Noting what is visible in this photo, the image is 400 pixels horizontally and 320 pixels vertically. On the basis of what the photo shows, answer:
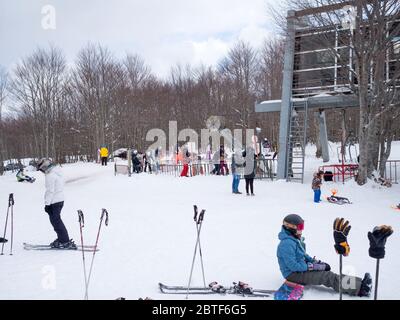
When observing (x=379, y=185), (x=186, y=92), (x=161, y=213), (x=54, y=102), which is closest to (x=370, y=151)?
(x=379, y=185)

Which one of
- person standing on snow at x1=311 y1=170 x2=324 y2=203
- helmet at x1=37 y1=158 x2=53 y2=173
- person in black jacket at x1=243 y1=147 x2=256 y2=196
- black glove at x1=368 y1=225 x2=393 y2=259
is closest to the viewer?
black glove at x1=368 y1=225 x2=393 y2=259

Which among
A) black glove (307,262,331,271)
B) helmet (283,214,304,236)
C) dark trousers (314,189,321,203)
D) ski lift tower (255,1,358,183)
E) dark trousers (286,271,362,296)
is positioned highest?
ski lift tower (255,1,358,183)

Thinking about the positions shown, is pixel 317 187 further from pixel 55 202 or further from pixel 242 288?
pixel 55 202

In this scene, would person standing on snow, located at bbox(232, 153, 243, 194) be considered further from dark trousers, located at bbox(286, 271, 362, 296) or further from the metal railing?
dark trousers, located at bbox(286, 271, 362, 296)

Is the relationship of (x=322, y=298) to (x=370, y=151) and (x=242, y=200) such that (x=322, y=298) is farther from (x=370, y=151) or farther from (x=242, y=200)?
(x=370, y=151)

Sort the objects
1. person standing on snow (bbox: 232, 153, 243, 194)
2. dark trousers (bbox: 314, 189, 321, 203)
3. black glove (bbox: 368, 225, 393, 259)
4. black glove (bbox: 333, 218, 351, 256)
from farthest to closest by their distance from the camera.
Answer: person standing on snow (bbox: 232, 153, 243, 194)
dark trousers (bbox: 314, 189, 321, 203)
black glove (bbox: 333, 218, 351, 256)
black glove (bbox: 368, 225, 393, 259)

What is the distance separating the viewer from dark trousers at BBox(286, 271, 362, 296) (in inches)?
194

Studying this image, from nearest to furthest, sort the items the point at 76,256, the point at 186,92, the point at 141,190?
the point at 76,256
the point at 141,190
the point at 186,92

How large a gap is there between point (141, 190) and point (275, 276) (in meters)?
11.9

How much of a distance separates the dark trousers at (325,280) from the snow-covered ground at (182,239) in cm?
17

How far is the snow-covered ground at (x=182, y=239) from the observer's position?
556 centimetres

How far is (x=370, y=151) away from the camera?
15.1 metres

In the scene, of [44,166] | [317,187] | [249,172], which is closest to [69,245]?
[44,166]

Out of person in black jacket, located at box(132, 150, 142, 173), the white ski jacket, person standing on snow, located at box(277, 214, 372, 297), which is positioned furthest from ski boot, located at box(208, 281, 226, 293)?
person in black jacket, located at box(132, 150, 142, 173)
